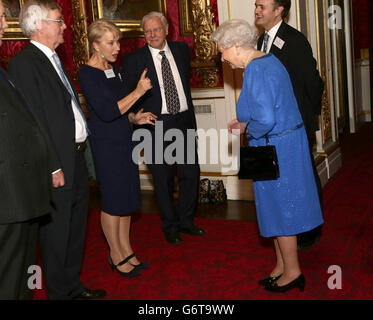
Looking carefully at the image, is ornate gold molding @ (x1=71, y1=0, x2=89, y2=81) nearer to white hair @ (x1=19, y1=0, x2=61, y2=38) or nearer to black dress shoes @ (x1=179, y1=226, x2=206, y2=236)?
black dress shoes @ (x1=179, y1=226, x2=206, y2=236)

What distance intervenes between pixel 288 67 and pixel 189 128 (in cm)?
106

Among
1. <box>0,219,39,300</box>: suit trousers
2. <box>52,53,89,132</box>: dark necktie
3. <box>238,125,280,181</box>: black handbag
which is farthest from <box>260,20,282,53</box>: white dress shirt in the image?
<box>0,219,39,300</box>: suit trousers

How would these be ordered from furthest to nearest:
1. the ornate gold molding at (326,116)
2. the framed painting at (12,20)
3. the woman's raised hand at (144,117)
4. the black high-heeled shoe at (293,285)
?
the ornate gold molding at (326,116)
the framed painting at (12,20)
the woman's raised hand at (144,117)
the black high-heeled shoe at (293,285)

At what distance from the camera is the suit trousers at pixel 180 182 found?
4.21m

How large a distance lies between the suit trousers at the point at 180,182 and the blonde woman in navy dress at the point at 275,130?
4.40 ft

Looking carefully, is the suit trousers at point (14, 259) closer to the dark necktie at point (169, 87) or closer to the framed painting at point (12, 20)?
the dark necktie at point (169, 87)

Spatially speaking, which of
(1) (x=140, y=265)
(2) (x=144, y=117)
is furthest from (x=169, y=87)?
(1) (x=140, y=265)

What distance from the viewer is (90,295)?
10.5ft

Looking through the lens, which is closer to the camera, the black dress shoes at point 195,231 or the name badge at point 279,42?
the name badge at point 279,42

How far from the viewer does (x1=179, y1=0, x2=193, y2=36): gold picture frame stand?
552 centimetres

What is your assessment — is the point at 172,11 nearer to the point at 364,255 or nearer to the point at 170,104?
the point at 170,104

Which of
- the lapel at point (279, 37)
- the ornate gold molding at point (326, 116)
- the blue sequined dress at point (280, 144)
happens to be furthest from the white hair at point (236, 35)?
the ornate gold molding at point (326, 116)

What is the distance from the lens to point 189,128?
430cm
